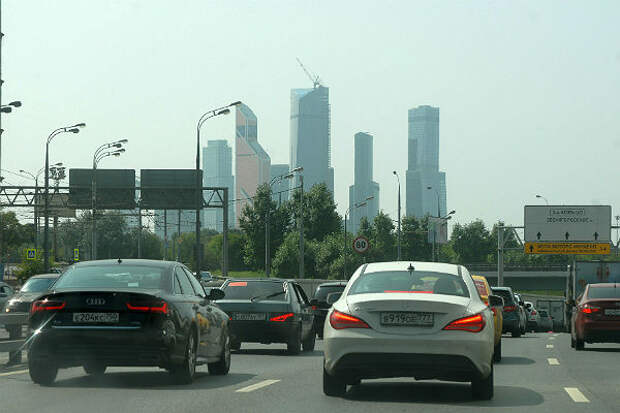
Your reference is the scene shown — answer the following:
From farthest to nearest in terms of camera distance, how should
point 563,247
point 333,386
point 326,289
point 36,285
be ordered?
point 563,247, point 36,285, point 326,289, point 333,386

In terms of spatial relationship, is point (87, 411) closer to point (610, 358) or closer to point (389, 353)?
point (389, 353)

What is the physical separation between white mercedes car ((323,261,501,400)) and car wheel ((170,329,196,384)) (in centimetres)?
208

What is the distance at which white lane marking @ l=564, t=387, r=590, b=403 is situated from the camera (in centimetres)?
1241

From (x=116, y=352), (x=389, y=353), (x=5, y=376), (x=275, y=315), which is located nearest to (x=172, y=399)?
(x=116, y=352)

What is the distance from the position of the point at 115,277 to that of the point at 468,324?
4285 mm

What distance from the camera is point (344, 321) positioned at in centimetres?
1177

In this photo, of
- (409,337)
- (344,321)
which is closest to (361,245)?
(344,321)

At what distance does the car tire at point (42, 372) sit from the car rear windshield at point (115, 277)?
0.89 metres

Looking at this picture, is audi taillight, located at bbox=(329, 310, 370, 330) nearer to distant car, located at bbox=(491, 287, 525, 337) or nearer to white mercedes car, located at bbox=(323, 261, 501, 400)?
white mercedes car, located at bbox=(323, 261, 501, 400)

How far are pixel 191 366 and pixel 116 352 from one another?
1196mm

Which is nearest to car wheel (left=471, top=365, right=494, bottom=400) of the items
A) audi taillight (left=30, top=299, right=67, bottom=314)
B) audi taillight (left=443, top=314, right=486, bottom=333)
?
audi taillight (left=443, top=314, right=486, bottom=333)

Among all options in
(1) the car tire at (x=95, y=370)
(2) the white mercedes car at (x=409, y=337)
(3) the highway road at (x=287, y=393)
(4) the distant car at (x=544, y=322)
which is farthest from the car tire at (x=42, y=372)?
(4) the distant car at (x=544, y=322)

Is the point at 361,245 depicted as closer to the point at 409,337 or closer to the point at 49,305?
the point at 49,305

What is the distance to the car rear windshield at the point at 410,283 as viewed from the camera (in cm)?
1230
